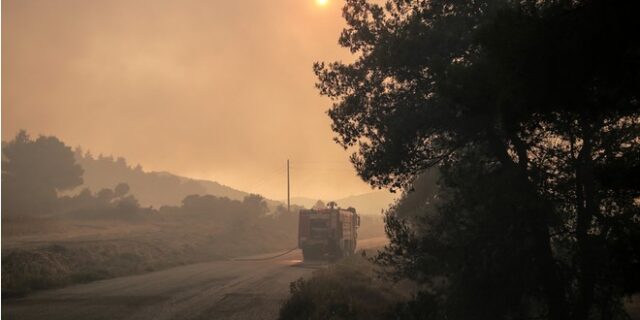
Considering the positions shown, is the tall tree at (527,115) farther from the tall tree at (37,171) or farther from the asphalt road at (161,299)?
the tall tree at (37,171)

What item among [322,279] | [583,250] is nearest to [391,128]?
[583,250]

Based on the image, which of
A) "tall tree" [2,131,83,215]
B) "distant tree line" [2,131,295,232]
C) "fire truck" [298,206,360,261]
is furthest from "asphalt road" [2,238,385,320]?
"tall tree" [2,131,83,215]

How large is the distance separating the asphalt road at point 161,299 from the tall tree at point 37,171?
75893 millimetres

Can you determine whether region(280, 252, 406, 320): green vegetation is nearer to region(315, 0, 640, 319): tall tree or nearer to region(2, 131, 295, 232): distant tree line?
region(315, 0, 640, 319): tall tree

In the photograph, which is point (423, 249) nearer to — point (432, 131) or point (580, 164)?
Result: point (432, 131)

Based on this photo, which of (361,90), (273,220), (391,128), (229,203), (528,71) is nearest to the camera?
(528,71)

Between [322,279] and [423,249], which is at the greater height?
[423,249]

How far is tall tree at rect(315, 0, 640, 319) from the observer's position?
7051 mm

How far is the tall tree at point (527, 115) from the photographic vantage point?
705cm

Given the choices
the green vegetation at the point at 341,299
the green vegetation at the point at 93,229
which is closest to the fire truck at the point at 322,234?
the green vegetation at the point at 93,229

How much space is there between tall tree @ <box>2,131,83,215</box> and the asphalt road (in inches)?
2988

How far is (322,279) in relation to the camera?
17609mm

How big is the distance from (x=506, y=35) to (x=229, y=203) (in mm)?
80571

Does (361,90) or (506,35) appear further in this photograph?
Answer: (361,90)
